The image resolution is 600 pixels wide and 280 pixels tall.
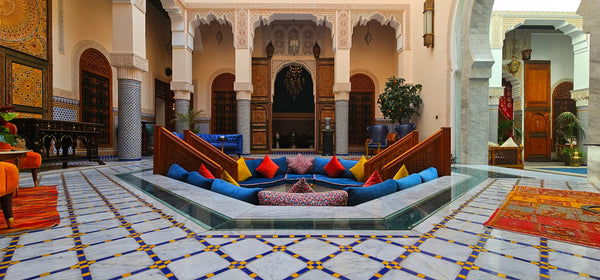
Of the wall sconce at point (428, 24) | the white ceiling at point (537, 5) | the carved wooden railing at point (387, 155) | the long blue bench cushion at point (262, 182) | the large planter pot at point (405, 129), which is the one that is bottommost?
the long blue bench cushion at point (262, 182)

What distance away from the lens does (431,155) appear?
4.02 m

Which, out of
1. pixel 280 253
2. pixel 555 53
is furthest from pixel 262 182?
pixel 555 53

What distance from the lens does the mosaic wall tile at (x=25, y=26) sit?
533 centimetres

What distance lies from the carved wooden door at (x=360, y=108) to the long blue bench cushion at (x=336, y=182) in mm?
6639

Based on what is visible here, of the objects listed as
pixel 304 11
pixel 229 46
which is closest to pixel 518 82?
pixel 304 11

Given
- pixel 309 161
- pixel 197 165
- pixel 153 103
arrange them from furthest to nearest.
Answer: pixel 153 103
pixel 309 161
pixel 197 165

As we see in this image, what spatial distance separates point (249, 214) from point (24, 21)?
278 inches

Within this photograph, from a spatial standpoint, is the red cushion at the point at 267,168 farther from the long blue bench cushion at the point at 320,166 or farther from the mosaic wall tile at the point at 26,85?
the mosaic wall tile at the point at 26,85

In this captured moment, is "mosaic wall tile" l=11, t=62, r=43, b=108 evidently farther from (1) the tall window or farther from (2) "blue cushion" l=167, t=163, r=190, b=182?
(2) "blue cushion" l=167, t=163, r=190, b=182

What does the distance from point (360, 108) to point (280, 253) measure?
33.9 feet

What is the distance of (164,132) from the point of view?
416cm

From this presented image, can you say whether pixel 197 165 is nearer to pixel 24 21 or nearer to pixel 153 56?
pixel 24 21

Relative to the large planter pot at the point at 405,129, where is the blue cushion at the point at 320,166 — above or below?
below

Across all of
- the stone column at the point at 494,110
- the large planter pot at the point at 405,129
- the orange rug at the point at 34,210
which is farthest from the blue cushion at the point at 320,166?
the stone column at the point at 494,110
